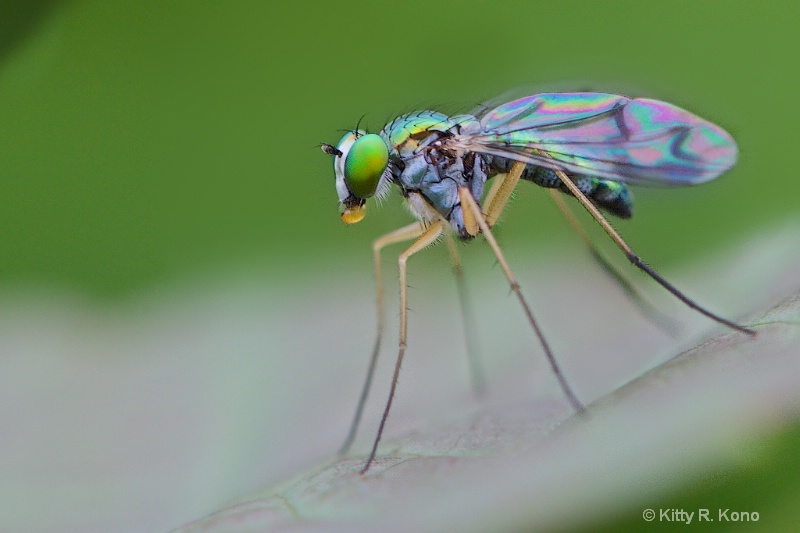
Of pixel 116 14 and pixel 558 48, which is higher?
pixel 116 14

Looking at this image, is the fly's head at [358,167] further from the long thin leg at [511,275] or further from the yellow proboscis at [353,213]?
the long thin leg at [511,275]

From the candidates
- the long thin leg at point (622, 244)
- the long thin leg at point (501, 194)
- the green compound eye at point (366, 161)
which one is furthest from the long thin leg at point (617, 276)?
the green compound eye at point (366, 161)

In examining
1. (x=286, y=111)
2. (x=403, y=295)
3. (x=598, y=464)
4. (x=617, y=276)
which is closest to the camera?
(x=598, y=464)

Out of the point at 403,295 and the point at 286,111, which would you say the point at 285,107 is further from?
the point at 403,295

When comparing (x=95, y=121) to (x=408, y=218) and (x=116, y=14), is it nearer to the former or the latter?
(x=116, y=14)

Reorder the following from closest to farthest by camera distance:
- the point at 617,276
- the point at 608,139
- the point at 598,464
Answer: the point at 598,464 → the point at 608,139 → the point at 617,276

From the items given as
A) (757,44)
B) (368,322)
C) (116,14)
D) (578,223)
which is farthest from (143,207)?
(757,44)

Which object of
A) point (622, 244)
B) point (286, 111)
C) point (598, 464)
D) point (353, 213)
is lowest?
point (598, 464)

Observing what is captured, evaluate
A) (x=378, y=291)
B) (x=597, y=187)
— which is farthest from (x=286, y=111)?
(x=597, y=187)
